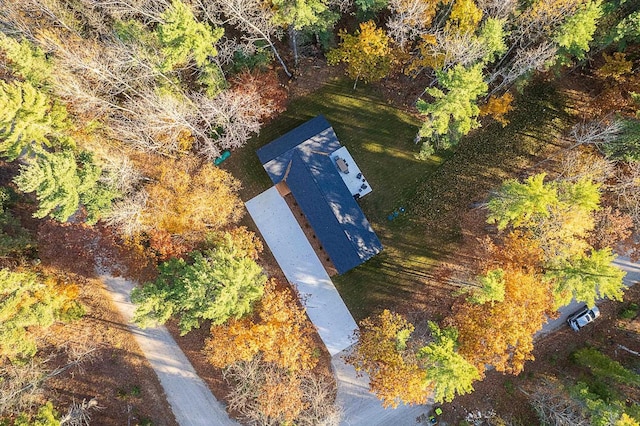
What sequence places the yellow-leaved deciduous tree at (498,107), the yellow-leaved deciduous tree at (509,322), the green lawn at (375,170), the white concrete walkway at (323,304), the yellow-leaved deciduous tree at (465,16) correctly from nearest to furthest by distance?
1. the yellow-leaved deciduous tree at (509,322)
2. the yellow-leaved deciduous tree at (465,16)
3. the yellow-leaved deciduous tree at (498,107)
4. the white concrete walkway at (323,304)
5. the green lawn at (375,170)

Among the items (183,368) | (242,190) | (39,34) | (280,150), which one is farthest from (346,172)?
(39,34)

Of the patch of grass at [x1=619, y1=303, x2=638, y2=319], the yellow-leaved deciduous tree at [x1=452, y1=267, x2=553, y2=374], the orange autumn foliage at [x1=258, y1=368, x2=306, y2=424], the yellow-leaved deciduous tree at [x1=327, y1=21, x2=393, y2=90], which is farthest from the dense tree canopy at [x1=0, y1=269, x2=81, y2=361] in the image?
the patch of grass at [x1=619, y1=303, x2=638, y2=319]

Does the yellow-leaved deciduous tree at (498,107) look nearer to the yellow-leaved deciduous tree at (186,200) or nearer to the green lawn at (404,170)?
the green lawn at (404,170)

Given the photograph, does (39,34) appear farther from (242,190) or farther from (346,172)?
(346,172)

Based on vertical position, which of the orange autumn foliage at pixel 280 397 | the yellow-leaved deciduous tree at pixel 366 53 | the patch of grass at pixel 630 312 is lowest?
the patch of grass at pixel 630 312

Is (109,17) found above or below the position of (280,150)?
above

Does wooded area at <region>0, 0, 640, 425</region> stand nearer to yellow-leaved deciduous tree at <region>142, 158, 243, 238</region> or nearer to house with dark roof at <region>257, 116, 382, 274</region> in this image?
yellow-leaved deciduous tree at <region>142, 158, 243, 238</region>

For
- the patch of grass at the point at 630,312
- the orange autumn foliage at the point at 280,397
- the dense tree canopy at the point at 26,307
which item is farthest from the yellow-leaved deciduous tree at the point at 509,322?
the dense tree canopy at the point at 26,307
